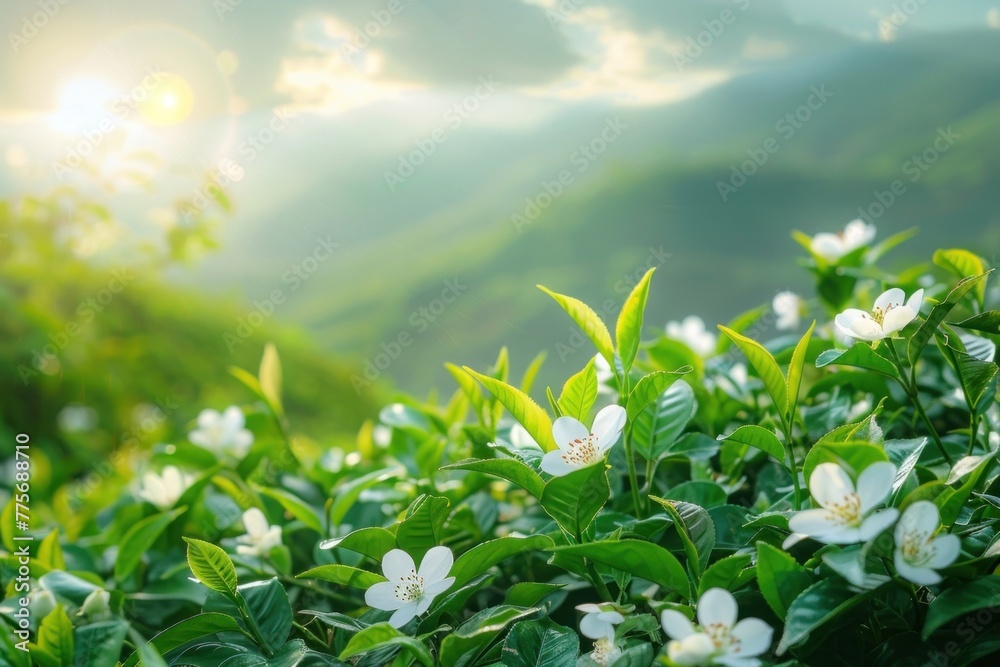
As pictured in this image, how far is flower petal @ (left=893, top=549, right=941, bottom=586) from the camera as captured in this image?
0.42 meters

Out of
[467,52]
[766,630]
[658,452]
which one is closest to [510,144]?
[467,52]

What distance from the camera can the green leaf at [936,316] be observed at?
0.54 metres

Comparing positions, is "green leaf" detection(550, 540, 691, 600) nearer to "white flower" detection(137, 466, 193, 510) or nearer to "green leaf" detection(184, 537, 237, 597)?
"green leaf" detection(184, 537, 237, 597)

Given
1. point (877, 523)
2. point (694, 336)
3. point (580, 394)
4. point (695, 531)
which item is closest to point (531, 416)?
point (580, 394)

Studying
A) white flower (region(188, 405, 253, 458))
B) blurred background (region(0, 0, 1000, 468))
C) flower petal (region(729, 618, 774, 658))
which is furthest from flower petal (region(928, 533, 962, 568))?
blurred background (region(0, 0, 1000, 468))

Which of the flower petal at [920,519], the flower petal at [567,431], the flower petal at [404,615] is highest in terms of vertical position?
the flower petal at [567,431]

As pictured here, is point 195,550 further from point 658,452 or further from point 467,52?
point 467,52

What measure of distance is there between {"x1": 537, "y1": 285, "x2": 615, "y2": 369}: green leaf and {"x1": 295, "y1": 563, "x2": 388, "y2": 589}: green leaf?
0.25 m

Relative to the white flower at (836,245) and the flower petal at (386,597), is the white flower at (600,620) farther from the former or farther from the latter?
the white flower at (836,245)

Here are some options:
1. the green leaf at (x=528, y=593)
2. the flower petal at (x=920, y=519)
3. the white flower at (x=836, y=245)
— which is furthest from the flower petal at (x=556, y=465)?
the white flower at (x=836, y=245)

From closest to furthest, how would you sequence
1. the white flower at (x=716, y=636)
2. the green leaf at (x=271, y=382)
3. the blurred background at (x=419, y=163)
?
the white flower at (x=716, y=636) < the green leaf at (x=271, y=382) < the blurred background at (x=419, y=163)

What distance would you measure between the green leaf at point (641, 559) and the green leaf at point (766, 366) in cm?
15

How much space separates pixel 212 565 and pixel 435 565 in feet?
0.56

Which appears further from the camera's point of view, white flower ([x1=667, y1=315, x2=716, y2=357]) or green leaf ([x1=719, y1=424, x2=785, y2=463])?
white flower ([x1=667, y1=315, x2=716, y2=357])
